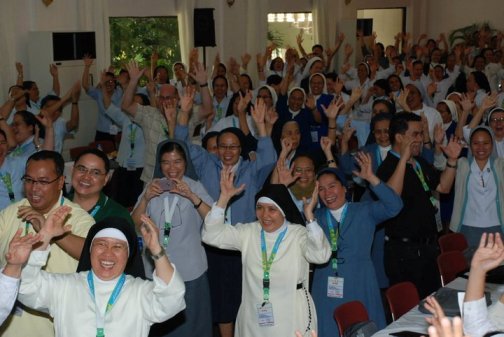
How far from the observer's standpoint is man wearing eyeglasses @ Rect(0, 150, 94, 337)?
416cm

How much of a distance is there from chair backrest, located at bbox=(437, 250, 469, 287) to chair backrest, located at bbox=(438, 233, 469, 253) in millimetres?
245

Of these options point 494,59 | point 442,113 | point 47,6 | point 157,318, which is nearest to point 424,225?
point 157,318

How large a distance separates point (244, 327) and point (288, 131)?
2.63 metres

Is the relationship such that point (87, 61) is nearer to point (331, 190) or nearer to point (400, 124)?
point (400, 124)

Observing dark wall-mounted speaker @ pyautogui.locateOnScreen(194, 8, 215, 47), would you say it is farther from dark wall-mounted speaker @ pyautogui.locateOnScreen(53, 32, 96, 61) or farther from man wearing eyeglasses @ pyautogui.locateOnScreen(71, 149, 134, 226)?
man wearing eyeglasses @ pyautogui.locateOnScreen(71, 149, 134, 226)

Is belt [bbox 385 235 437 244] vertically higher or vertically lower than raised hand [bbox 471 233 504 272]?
lower

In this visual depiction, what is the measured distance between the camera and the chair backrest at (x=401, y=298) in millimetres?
5152

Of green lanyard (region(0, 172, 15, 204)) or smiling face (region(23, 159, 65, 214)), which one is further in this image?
green lanyard (region(0, 172, 15, 204))

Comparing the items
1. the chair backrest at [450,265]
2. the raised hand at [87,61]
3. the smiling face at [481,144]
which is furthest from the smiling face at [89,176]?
the raised hand at [87,61]

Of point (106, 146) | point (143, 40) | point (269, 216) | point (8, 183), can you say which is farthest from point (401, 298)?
point (143, 40)

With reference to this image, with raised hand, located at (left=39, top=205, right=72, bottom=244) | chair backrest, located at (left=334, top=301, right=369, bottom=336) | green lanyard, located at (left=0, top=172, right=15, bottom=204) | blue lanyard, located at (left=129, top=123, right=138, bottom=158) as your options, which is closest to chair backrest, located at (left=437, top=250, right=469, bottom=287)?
chair backrest, located at (left=334, top=301, right=369, bottom=336)

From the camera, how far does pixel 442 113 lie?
941cm

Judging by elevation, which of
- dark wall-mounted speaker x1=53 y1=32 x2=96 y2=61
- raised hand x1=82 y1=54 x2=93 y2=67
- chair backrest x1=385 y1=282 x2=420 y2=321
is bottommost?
chair backrest x1=385 y1=282 x2=420 y2=321

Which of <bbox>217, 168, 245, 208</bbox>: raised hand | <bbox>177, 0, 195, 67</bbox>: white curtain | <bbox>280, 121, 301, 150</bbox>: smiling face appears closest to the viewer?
<bbox>217, 168, 245, 208</bbox>: raised hand
